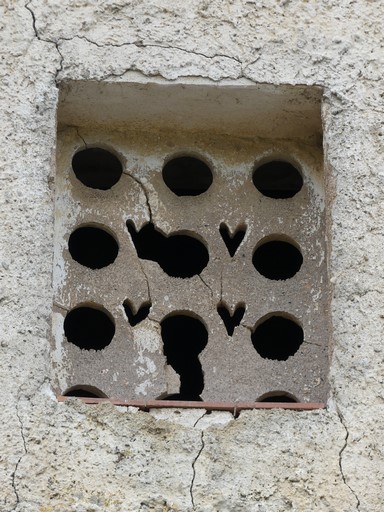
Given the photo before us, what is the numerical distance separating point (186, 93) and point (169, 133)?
21 centimetres

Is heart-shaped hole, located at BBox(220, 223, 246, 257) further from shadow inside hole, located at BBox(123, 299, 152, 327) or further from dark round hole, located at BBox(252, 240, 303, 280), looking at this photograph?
dark round hole, located at BBox(252, 240, 303, 280)

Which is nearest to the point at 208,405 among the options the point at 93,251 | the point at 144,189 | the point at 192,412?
the point at 192,412

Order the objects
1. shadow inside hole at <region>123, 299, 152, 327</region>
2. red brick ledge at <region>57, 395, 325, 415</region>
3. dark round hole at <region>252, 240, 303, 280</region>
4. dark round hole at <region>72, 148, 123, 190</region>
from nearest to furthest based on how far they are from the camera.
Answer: red brick ledge at <region>57, 395, 325, 415</region>, shadow inside hole at <region>123, 299, 152, 327</region>, dark round hole at <region>72, 148, 123, 190</region>, dark round hole at <region>252, 240, 303, 280</region>

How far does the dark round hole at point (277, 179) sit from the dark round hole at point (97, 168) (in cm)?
46

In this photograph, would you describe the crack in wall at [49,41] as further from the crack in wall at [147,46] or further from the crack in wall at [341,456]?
the crack in wall at [341,456]

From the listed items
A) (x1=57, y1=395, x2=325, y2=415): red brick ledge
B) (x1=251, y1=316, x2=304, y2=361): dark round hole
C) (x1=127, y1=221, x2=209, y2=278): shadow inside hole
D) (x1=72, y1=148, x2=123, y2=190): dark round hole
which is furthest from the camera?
(x1=127, y1=221, x2=209, y2=278): shadow inside hole

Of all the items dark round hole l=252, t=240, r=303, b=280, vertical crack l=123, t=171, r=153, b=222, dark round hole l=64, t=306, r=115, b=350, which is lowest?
dark round hole l=64, t=306, r=115, b=350

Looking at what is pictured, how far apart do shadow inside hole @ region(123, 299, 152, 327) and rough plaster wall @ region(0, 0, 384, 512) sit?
0.35 meters

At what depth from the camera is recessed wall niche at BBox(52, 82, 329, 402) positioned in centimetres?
492

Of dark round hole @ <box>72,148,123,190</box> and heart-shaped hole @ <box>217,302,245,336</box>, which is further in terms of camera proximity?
dark round hole @ <box>72,148,123,190</box>

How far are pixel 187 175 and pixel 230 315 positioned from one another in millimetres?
733

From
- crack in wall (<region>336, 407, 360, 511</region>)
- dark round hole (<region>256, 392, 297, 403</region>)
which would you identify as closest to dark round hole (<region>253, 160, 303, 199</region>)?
dark round hole (<region>256, 392, 297, 403</region>)

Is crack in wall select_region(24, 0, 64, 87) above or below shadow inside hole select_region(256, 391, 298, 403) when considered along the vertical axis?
above

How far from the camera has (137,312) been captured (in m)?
5.06
